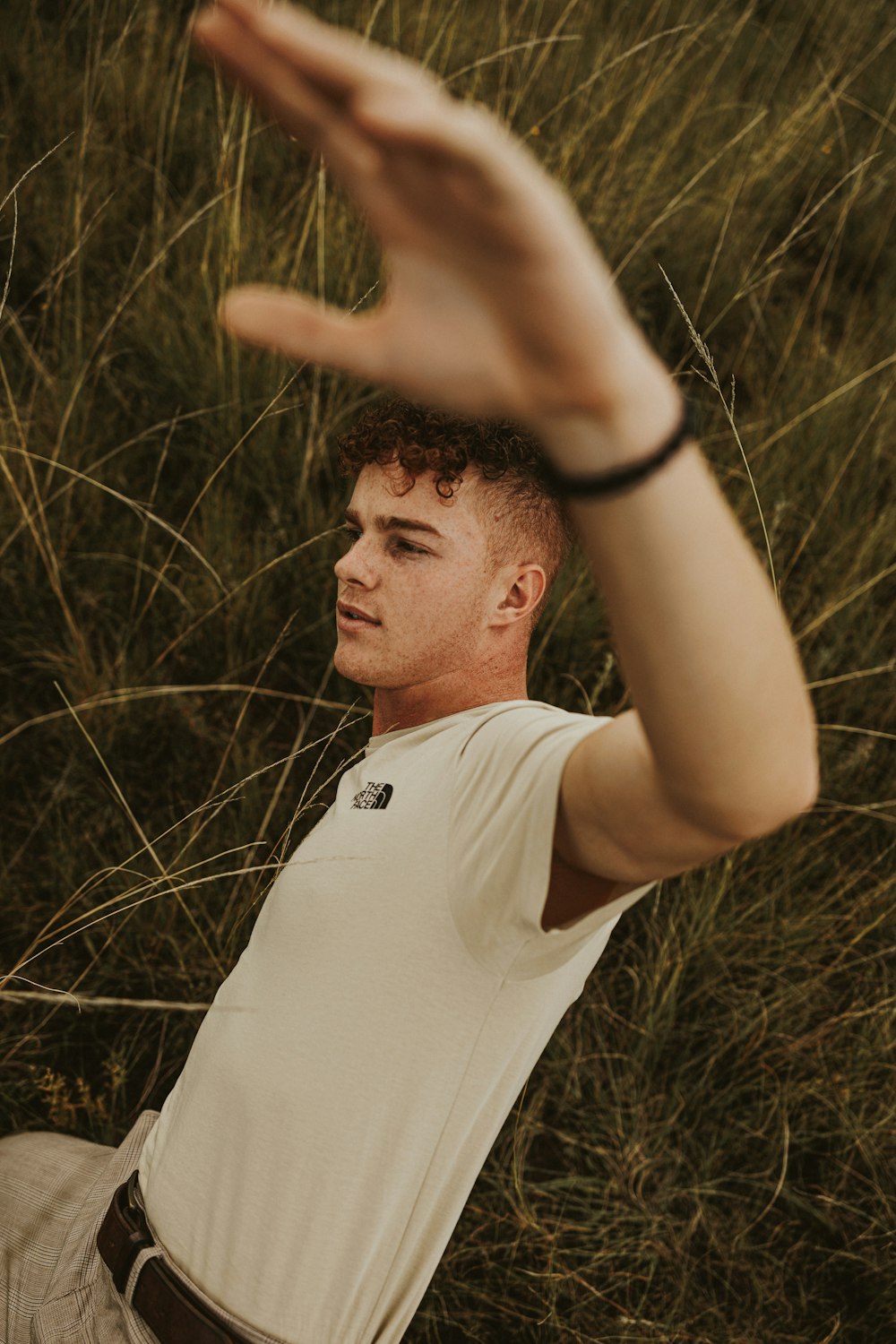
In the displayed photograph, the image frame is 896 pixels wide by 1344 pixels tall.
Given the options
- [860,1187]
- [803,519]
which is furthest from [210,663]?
[860,1187]

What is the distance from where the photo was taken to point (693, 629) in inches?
26.5

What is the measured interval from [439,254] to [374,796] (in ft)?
2.98

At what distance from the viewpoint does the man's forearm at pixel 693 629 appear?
642mm

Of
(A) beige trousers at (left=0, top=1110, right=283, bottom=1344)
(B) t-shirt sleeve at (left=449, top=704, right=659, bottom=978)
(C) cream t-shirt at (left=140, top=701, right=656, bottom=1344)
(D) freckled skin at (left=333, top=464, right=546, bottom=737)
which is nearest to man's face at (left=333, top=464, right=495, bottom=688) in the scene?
(D) freckled skin at (left=333, top=464, right=546, bottom=737)

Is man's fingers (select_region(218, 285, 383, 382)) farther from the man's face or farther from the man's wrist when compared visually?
the man's face

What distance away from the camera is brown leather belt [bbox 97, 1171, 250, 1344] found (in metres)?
1.42

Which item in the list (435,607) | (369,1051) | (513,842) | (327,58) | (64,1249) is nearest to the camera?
(327,58)

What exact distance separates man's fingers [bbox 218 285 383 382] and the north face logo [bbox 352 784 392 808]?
2.65ft

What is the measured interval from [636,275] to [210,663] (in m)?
1.95

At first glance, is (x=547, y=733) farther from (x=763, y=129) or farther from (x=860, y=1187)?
(x=763, y=129)

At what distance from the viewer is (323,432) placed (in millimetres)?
2506

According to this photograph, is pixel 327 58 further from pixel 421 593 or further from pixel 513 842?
pixel 421 593

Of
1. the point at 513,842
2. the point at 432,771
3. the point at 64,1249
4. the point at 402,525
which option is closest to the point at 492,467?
the point at 402,525

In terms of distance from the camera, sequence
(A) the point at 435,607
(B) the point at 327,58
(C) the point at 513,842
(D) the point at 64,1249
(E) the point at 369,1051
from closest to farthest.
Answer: (B) the point at 327,58
(C) the point at 513,842
(E) the point at 369,1051
(A) the point at 435,607
(D) the point at 64,1249
